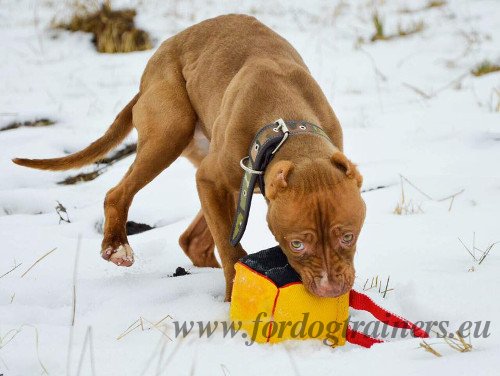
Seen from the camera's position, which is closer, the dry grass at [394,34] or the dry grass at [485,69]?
the dry grass at [485,69]

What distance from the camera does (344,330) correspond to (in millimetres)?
2848

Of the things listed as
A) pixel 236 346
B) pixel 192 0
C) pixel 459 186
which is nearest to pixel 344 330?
pixel 236 346

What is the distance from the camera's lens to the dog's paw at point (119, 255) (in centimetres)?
395

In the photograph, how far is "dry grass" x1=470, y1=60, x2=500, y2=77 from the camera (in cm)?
773

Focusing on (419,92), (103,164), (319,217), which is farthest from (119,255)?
(419,92)

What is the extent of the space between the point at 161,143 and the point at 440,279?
1.87 meters

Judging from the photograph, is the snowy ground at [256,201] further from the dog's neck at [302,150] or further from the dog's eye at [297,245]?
the dog's neck at [302,150]

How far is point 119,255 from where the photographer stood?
156 inches

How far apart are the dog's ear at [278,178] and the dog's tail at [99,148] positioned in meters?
2.05

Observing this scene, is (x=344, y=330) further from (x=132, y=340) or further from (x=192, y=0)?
(x=192, y=0)

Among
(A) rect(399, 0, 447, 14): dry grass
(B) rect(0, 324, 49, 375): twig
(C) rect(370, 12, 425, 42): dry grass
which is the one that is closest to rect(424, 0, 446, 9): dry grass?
(A) rect(399, 0, 447, 14): dry grass

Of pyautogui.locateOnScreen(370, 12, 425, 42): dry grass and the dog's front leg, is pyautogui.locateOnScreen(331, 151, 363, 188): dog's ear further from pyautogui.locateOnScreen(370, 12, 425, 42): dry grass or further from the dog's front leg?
pyautogui.locateOnScreen(370, 12, 425, 42): dry grass

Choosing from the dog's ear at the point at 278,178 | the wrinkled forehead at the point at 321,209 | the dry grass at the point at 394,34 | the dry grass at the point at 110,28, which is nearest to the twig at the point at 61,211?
the dog's ear at the point at 278,178

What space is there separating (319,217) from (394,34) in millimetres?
7355
